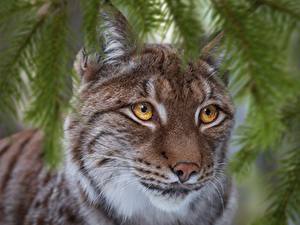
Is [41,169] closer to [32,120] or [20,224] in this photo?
[20,224]

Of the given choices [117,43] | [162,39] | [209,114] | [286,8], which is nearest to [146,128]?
[209,114]

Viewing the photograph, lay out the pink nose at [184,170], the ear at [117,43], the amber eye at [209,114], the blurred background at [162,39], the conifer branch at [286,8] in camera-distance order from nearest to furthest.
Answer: the blurred background at [162,39] → the conifer branch at [286,8] → the ear at [117,43] → the pink nose at [184,170] → the amber eye at [209,114]

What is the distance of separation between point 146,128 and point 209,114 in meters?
0.42

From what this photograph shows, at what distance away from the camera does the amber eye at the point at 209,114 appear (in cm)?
346

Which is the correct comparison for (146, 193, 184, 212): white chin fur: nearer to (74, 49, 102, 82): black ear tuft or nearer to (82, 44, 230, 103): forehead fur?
(82, 44, 230, 103): forehead fur

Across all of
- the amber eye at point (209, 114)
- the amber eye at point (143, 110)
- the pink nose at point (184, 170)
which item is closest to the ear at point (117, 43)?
the amber eye at point (143, 110)

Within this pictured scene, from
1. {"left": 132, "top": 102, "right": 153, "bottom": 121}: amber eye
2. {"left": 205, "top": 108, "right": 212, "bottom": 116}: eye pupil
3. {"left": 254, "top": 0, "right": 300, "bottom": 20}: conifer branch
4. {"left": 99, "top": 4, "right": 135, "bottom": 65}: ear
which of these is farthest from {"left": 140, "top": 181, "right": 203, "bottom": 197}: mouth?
{"left": 254, "top": 0, "right": 300, "bottom": 20}: conifer branch

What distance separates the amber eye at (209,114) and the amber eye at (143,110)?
12.7 inches

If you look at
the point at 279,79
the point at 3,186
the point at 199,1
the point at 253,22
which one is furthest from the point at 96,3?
the point at 3,186

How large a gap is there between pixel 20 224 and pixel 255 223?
206 centimetres

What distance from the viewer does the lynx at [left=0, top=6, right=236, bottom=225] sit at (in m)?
3.17

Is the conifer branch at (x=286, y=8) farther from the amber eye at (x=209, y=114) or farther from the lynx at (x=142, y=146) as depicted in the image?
the amber eye at (x=209, y=114)

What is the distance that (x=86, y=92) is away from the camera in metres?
3.60

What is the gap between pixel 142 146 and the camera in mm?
3268
